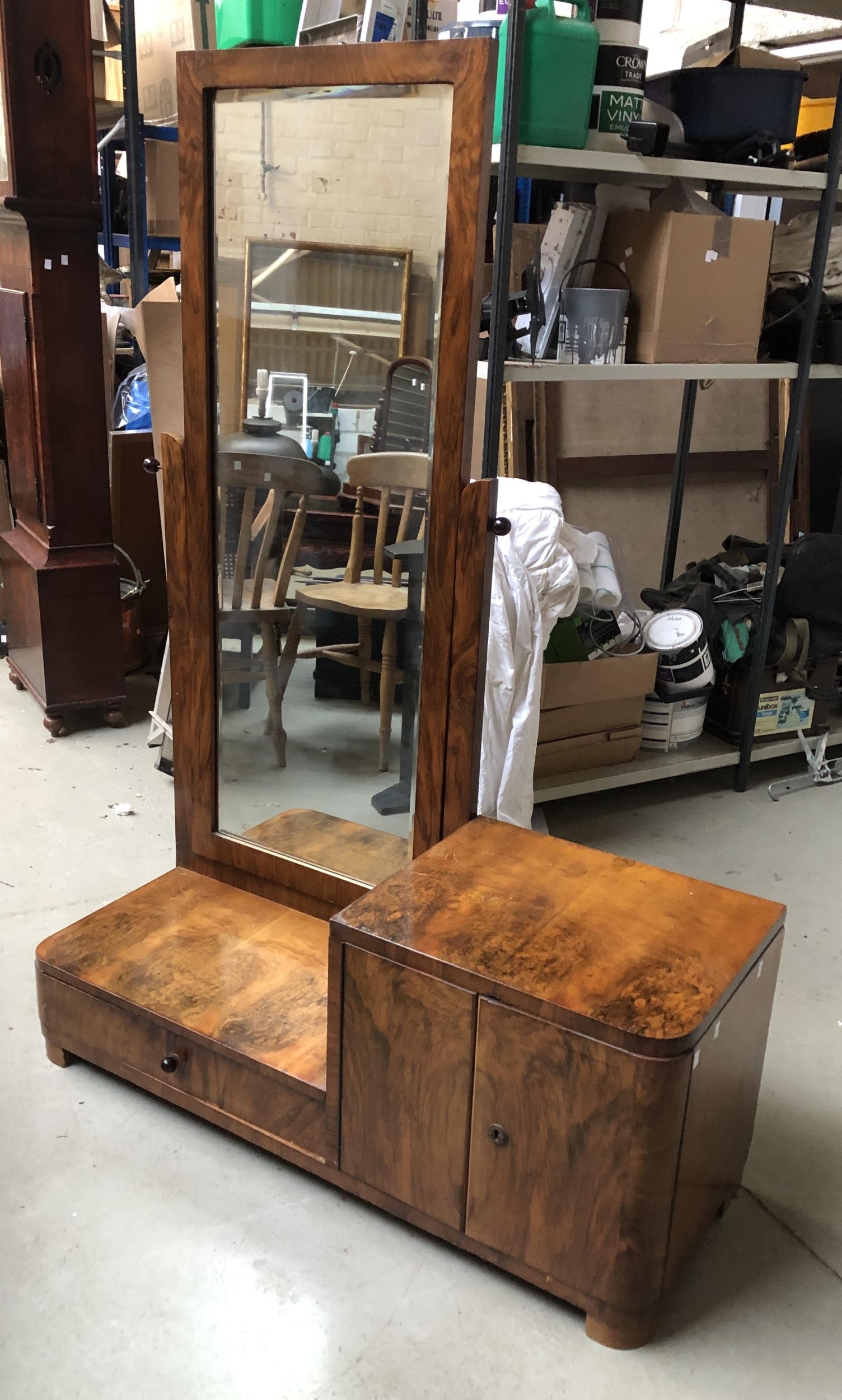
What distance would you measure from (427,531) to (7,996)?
1.16 meters

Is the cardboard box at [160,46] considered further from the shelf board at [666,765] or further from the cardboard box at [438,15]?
the shelf board at [666,765]

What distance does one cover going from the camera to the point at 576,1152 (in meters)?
1.26

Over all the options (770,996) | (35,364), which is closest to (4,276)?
(35,364)

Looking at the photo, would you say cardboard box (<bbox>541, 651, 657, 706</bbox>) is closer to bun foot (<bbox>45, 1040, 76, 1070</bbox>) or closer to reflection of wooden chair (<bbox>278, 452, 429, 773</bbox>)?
reflection of wooden chair (<bbox>278, 452, 429, 773</bbox>)

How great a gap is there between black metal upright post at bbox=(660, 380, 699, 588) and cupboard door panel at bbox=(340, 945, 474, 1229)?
2.24 metres

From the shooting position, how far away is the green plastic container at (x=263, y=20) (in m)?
1.68

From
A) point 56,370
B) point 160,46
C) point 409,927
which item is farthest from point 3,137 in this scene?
point 409,927

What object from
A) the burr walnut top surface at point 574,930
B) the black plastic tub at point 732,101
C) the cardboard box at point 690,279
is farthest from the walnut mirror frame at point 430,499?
the black plastic tub at point 732,101

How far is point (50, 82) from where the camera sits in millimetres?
2729

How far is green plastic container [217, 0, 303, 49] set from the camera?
5.50 feet

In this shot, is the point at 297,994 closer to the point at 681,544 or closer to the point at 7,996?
the point at 7,996

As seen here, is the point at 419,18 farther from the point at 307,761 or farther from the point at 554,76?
the point at 307,761

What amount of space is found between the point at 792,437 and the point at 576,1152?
2.01 m

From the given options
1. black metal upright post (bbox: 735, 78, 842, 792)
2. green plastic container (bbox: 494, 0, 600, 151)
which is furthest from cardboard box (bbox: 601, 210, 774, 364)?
green plastic container (bbox: 494, 0, 600, 151)
